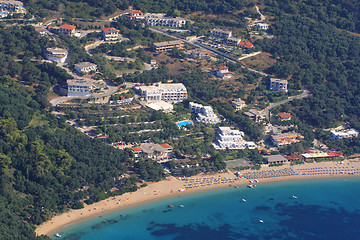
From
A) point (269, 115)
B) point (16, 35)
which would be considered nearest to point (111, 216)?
point (269, 115)

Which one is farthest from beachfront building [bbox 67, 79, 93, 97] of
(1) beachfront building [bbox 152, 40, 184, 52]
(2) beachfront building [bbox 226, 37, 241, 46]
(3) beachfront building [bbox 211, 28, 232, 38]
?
(3) beachfront building [bbox 211, 28, 232, 38]

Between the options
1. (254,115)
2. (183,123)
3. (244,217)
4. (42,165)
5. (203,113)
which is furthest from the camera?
(254,115)

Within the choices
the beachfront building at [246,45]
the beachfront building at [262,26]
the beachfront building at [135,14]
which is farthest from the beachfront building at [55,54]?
the beachfront building at [262,26]

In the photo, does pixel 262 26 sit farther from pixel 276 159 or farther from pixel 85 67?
pixel 85 67

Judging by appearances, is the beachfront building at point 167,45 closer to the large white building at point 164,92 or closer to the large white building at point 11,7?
the large white building at point 164,92

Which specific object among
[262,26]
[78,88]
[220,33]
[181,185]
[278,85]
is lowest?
[181,185]

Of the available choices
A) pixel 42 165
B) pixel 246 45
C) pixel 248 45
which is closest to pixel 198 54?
pixel 246 45

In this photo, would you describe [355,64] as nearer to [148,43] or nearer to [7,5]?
[148,43]
